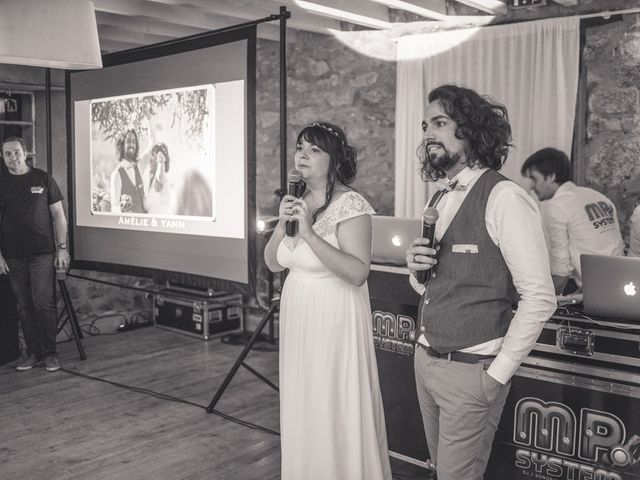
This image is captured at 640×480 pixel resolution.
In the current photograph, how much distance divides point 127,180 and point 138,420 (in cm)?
168

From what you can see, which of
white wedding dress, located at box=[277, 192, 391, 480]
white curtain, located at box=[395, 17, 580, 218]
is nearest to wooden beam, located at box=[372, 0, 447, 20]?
white curtain, located at box=[395, 17, 580, 218]

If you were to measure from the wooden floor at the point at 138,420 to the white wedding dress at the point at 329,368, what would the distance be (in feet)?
2.51

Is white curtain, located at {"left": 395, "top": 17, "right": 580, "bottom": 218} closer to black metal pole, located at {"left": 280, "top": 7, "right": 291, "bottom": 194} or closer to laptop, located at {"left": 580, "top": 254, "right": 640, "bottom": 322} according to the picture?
black metal pole, located at {"left": 280, "top": 7, "right": 291, "bottom": 194}

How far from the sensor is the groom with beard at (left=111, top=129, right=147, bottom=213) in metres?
4.84

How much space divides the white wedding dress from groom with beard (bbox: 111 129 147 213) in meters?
2.33

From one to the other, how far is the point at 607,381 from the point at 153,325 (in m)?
5.33

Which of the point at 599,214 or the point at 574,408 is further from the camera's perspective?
the point at 599,214

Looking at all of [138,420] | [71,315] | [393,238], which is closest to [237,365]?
[138,420]

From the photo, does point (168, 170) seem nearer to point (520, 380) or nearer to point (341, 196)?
point (341, 196)

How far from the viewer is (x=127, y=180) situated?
4930 mm

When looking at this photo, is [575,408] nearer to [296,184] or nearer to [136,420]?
[296,184]

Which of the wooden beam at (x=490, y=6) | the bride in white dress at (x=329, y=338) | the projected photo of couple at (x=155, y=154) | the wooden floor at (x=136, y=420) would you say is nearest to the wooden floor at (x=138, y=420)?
the wooden floor at (x=136, y=420)

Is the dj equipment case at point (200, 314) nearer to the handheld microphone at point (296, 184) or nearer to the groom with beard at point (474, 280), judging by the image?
the handheld microphone at point (296, 184)

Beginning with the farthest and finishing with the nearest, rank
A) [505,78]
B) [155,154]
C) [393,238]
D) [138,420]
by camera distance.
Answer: [505,78] < [155,154] < [138,420] < [393,238]
